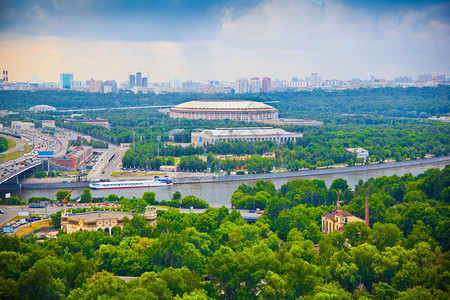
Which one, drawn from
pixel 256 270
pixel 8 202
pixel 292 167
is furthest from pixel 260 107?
pixel 256 270

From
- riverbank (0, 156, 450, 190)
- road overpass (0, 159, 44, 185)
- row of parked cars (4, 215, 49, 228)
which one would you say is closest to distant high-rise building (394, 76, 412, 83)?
riverbank (0, 156, 450, 190)

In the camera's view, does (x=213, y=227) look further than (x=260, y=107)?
No

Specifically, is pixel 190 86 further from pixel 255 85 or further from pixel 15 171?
pixel 15 171

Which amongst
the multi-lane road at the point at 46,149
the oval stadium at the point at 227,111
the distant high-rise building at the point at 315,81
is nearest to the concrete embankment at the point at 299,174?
the multi-lane road at the point at 46,149

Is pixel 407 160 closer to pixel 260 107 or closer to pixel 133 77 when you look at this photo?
pixel 260 107

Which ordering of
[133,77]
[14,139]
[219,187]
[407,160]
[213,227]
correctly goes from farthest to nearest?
[133,77], [14,139], [407,160], [219,187], [213,227]

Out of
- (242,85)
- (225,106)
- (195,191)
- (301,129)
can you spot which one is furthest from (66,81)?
(195,191)

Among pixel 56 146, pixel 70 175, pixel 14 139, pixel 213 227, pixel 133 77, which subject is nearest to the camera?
pixel 213 227
